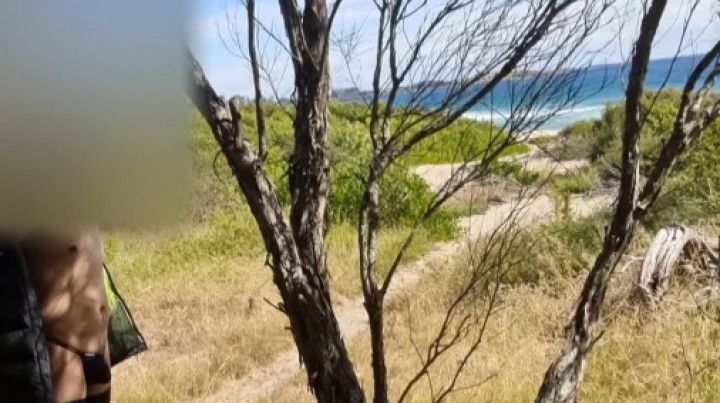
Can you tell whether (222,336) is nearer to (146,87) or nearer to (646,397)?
(646,397)

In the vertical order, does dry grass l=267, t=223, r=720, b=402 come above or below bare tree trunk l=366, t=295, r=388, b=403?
below

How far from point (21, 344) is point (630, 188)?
54.2 inches

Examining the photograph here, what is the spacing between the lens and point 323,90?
73.5 inches

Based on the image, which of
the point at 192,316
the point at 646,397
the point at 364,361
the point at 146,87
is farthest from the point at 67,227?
the point at 192,316

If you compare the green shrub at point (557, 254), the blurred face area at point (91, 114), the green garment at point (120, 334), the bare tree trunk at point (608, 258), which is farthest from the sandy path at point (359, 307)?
the blurred face area at point (91, 114)

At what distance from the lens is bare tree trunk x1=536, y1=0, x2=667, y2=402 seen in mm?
1893

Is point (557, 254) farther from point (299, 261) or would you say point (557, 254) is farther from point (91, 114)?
point (91, 114)

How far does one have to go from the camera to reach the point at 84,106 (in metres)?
0.70

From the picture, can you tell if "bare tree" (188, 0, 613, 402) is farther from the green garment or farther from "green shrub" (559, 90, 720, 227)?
"green shrub" (559, 90, 720, 227)

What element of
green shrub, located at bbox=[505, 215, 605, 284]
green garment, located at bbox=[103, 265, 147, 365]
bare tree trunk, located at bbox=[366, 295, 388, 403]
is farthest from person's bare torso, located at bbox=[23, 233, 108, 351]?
green shrub, located at bbox=[505, 215, 605, 284]

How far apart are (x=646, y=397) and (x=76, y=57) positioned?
3.76 meters

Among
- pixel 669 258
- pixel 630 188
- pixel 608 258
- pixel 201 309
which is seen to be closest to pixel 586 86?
pixel 630 188

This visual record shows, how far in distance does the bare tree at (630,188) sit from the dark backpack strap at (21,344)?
4.25 feet

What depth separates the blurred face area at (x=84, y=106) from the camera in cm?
69
